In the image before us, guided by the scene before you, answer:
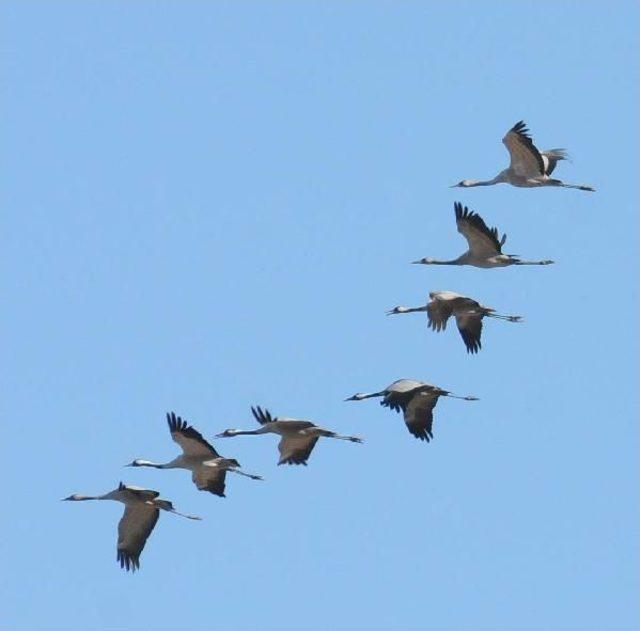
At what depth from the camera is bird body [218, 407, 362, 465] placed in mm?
28500

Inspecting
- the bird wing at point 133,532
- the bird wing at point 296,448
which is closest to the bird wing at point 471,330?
the bird wing at point 296,448

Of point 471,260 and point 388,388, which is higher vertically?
point 471,260

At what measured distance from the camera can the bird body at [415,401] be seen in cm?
2922

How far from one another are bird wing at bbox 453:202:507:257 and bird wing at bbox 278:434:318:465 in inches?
153

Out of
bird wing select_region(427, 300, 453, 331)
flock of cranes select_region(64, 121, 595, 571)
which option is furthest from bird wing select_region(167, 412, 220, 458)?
bird wing select_region(427, 300, 453, 331)

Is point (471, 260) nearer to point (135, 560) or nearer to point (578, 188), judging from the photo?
point (578, 188)

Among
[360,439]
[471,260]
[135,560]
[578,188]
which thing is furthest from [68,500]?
[578,188]

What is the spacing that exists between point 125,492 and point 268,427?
2234mm

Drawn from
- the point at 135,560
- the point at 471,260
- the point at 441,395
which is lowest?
the point at 135,560

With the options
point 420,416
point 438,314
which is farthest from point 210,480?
point 438,314

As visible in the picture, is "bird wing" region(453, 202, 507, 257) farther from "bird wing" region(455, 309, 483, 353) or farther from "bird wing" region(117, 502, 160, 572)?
"bird wing" region(117, 502, 160, 572)

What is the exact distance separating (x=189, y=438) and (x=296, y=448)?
5.33 feet

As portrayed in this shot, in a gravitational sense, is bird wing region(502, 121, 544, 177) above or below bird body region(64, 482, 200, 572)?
above

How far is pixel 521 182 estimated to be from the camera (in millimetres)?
30547
